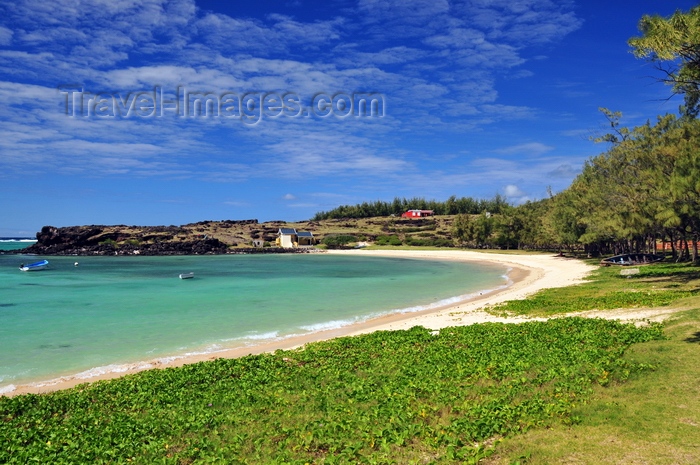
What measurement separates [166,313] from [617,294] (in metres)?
28.9

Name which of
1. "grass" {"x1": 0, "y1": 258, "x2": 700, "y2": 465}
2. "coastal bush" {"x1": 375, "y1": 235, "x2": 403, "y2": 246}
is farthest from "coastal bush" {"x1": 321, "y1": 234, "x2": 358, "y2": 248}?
"grass" {"x1": 0, "y1": 258, "x2": 700, "y2": 465}

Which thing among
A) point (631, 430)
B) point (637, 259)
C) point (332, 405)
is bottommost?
point (332, 405)

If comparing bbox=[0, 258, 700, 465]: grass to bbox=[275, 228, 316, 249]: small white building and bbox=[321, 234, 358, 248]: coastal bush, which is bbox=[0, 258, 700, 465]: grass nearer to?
bbox=[321, 234, 358, 248]: coastal bush

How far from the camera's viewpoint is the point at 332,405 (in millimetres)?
11125

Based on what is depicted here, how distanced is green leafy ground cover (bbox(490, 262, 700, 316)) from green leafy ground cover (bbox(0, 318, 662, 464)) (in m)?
8.21

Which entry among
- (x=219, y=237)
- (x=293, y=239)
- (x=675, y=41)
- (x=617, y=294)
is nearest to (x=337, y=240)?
(x=293, y=239)

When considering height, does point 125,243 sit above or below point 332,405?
above

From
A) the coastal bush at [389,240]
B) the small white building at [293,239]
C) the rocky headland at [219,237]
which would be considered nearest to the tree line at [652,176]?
the coastal bush at [389,240]

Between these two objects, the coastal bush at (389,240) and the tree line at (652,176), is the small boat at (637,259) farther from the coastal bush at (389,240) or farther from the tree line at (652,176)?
the coastal bush at (389,240)

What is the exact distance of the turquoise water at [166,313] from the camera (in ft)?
68.1

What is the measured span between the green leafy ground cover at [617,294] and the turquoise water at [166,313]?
27.4ft

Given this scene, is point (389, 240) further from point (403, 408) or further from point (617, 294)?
point (403, 408)

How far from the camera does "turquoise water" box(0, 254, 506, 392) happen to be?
20.8 meters

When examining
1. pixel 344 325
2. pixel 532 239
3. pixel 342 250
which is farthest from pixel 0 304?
pixel 342 250
